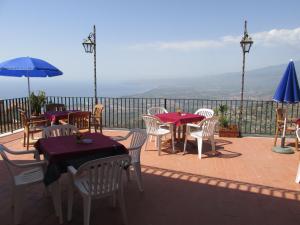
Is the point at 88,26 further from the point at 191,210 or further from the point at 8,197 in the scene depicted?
the point at 191,210

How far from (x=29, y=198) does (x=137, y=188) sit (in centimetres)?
141

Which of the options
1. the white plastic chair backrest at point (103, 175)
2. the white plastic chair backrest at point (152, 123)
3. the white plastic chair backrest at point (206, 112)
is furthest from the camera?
the white plastic chair backrest at point (206, 112)

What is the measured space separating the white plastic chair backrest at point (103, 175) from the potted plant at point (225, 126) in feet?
16.2

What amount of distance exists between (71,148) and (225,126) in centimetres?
504

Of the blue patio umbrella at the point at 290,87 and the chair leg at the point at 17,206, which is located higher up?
the blue patio umbrella at the point at 290,87

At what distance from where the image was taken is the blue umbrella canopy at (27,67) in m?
5.72

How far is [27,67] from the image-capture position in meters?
5.71

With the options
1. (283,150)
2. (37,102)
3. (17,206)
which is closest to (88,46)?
(37,102)

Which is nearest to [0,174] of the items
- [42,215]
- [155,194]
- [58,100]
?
[42,215]

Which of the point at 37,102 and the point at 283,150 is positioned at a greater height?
the point at 37,102

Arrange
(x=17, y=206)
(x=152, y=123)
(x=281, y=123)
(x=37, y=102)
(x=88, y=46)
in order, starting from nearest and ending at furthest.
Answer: (x=17, y=206)
(x=152, y=123)
(x=281, y=123)
(x=37, y=102)
(x=88, y=46)

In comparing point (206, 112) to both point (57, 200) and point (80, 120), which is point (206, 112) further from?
point (57, 200)

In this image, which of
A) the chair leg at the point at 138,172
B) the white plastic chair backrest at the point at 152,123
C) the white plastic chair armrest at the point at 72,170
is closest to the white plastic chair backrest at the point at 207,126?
the white plastic chair backrest at the point at 152,123

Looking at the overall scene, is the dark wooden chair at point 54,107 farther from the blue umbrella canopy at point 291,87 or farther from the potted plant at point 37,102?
the blue umbrella canopy at point 291,87
